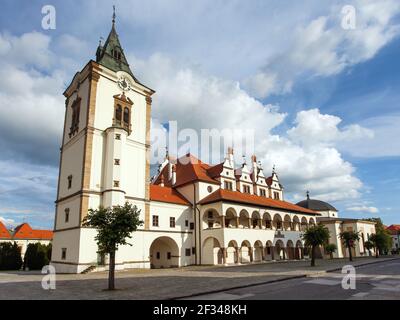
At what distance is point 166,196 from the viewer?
126ft

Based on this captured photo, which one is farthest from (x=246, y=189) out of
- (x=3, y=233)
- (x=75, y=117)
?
(x=3, y=233)

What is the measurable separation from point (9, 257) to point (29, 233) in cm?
3578

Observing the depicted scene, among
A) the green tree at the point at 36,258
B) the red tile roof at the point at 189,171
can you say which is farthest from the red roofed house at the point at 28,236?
the red tile roof at the point at 189,171

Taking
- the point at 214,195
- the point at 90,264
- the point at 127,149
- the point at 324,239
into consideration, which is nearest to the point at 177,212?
the point at 214,195

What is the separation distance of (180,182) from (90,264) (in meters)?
18.1

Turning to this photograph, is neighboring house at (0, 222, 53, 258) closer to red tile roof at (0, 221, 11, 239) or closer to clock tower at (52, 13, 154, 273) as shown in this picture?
red tile roof at (0, 221, 11, 239)

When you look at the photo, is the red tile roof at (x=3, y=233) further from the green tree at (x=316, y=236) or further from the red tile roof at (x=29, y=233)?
the green tree at (x=316, y=236)

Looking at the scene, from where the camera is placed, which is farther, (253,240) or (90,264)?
(253,240)

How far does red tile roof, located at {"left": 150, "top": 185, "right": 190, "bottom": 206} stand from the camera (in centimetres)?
3662

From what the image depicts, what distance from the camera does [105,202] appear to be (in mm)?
29641

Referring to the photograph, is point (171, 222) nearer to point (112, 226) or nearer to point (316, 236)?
point (316, 236)

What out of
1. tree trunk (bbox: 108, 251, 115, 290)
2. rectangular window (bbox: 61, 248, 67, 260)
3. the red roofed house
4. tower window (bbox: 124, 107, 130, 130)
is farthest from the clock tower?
the red roofed house
